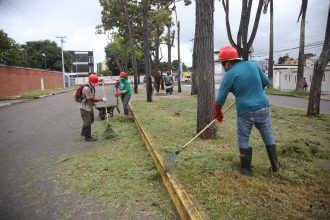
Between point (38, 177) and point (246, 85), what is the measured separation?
3.89 m

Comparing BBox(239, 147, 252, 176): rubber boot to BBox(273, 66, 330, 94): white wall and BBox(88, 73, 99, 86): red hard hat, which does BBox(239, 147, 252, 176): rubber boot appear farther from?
BBox(273, 66, 330, 94): white wall

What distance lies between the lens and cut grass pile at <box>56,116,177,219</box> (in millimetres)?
3953

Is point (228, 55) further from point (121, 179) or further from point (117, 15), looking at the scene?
point (117, 15)

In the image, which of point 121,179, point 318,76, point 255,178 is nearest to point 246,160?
point 255,178

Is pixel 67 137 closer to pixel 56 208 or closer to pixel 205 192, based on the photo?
pixel 56 208

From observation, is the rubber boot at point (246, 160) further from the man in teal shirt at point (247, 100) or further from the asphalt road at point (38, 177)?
the asphalt road at point (38, 177)

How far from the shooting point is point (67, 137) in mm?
8859

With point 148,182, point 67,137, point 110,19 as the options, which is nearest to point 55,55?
point 110,19

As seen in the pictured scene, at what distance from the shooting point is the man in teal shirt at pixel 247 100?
4500 mm

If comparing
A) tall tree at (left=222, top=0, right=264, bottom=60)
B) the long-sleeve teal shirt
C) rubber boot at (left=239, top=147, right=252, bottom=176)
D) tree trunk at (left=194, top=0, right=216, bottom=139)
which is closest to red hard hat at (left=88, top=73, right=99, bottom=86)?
tree trunk at (left=194, top=0, right=216, bottom=139)

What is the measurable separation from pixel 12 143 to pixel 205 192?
6.33 meters

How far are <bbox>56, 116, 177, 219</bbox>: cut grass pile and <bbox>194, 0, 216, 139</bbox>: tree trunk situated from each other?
1587 millimetres

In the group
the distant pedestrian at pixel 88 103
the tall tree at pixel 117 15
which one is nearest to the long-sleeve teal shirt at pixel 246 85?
the distant pedestrian at pixel 88 103

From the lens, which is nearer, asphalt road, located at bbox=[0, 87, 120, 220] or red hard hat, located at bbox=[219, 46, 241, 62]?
asphalt road, located at bbox=[0, 87, 120, 220]
